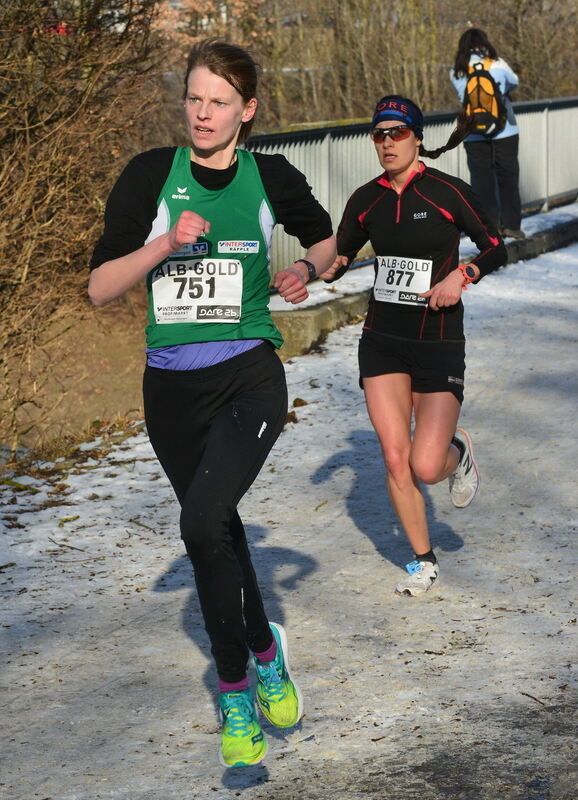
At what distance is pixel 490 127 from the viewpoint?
13.4 m

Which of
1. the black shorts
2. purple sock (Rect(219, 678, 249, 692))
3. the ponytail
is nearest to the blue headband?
the ponytail

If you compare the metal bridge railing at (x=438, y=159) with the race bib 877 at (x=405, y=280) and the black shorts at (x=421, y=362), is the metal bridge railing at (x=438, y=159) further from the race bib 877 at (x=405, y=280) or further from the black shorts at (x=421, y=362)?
the black shorts at (x=421, y=362)

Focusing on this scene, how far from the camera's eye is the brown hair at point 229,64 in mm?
3723

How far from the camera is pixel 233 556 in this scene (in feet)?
12.0

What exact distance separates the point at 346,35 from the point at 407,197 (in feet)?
65.2

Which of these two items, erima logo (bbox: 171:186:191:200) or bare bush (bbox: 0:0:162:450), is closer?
erima logo (bbox: 171:186:191:200)

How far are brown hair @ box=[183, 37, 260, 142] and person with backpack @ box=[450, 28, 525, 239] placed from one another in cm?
876

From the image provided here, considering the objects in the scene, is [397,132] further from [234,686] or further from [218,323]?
[234,686]

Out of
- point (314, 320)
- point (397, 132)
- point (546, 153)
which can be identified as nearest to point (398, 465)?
point (397, 132)

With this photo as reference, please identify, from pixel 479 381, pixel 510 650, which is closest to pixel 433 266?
pixel 510 650

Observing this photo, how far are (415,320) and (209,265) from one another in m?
1.86

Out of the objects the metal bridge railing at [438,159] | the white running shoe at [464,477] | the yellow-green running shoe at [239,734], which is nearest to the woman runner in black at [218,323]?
the yellow-green running shoe at [239,734]

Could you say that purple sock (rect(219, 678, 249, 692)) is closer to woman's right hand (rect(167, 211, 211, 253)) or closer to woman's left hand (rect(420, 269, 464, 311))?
woman's right hand (rect(167, 211, 211, 253))

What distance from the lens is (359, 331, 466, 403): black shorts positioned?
17.7 feet
